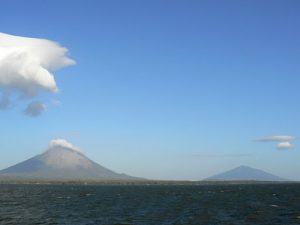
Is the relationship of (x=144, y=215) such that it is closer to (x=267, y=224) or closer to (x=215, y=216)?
(x=215, y=216)

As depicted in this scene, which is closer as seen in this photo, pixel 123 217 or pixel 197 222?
pixel 197 222

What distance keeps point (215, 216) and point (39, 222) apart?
2850cm

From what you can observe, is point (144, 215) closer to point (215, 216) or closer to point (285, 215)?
point (215, 216)

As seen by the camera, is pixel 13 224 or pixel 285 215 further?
pixel 285 215

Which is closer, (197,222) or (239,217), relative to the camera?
(197,222)

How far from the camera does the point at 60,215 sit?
84000 mm

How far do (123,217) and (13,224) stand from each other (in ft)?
60.4

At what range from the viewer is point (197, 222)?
71812mm

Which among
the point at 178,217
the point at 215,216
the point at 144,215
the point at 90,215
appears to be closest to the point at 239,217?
the point at 215,216

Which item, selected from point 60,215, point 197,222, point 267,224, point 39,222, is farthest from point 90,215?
point 267,224

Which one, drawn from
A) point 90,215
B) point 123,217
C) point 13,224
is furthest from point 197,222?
point 13,224

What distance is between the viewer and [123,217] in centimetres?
8000

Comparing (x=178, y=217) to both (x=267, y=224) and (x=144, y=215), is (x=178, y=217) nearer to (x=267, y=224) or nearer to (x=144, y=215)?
(x=144, y=215)

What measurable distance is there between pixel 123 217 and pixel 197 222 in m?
13.9
